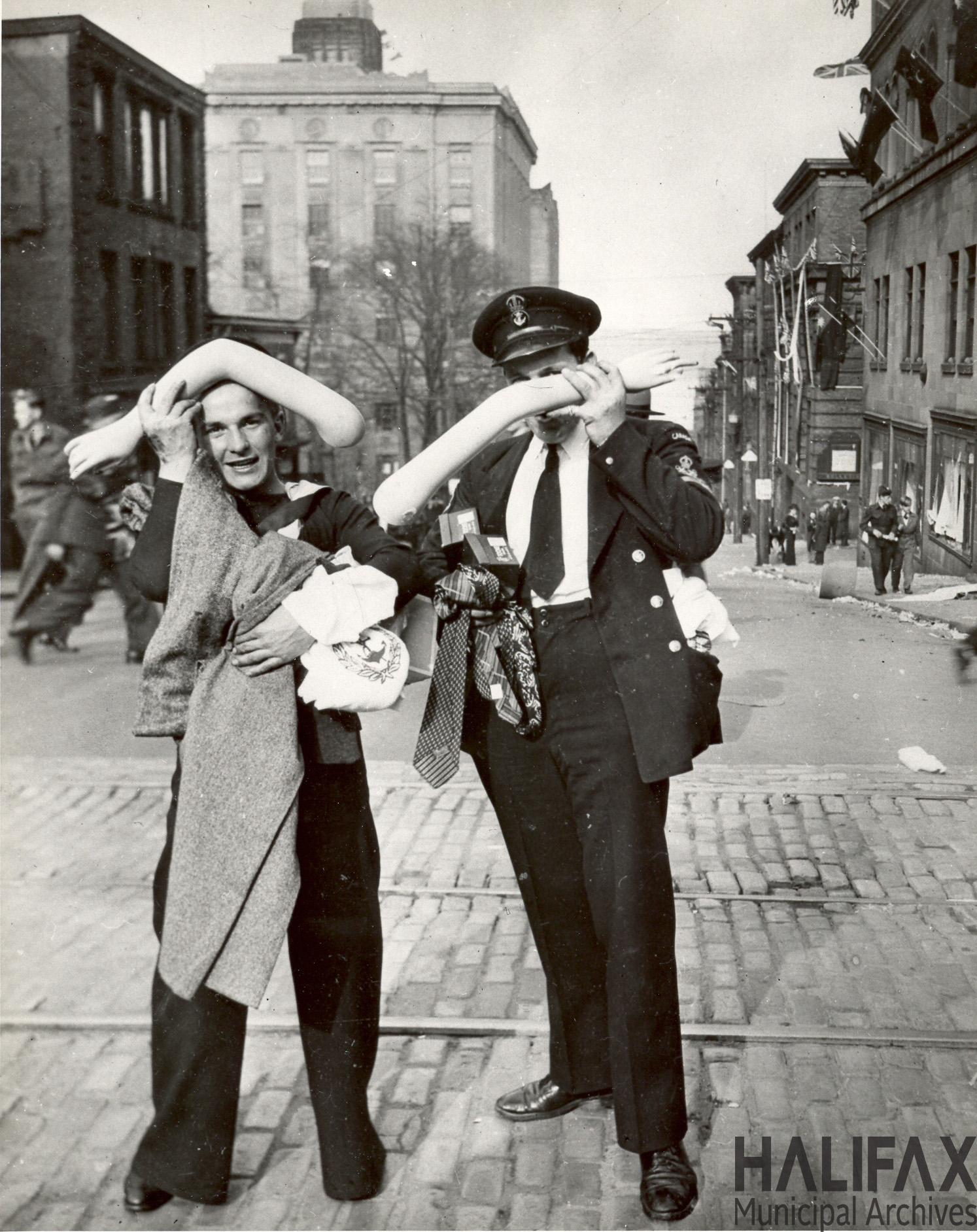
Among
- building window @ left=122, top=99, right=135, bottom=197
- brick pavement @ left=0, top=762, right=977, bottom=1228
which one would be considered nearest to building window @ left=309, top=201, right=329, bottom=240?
building window @ left=122, top=99, right=135, bottom=197

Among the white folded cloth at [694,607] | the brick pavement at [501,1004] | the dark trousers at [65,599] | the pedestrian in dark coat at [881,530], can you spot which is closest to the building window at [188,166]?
the dark trousers at [65,599]

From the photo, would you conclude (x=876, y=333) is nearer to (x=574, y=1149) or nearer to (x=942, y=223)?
(x=942, y=223)

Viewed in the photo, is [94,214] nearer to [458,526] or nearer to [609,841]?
[458,526]

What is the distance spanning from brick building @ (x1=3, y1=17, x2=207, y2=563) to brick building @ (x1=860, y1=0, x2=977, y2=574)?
83.5 inches

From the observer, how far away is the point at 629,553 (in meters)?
2.89

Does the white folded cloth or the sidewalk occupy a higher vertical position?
the white folded cloth

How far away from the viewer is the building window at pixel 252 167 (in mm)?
4060

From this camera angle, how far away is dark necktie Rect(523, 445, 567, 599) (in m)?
2.92

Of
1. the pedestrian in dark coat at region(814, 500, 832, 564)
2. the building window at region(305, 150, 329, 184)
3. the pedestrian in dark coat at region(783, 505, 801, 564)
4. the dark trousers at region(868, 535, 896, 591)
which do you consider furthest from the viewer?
the pedestrian in dark coat at region(783, 505, 801, 564)

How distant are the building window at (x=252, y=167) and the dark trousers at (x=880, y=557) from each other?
2513 mm

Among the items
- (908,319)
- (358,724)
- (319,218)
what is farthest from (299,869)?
(908,319)

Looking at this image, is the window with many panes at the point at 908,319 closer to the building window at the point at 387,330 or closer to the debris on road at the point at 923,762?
the building window at the point at 387,330

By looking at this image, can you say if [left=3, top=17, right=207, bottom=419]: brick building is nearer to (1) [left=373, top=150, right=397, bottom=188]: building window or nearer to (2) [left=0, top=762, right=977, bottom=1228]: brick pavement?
(1) [left=373, top=150, right=397, bottom=188]: building window

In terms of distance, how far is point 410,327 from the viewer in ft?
13.4
